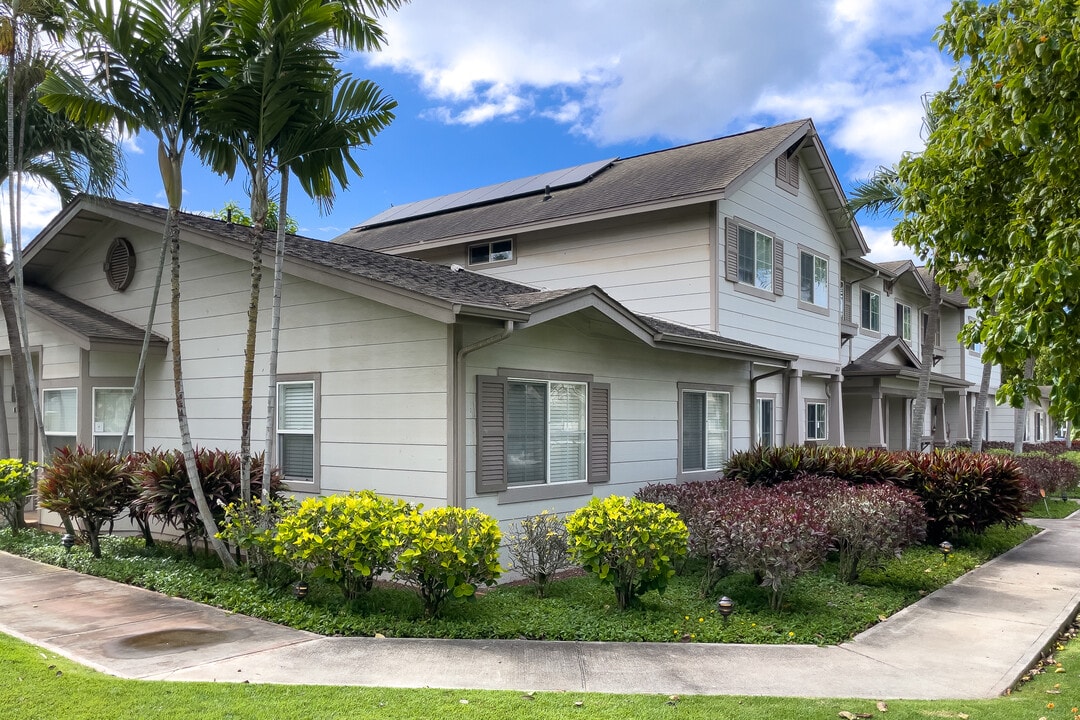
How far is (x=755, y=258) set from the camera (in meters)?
16.1

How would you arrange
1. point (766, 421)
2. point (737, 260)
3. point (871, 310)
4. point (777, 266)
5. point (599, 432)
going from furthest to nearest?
point (871, 310)
point (777, 266)
point (766, 421)
point (737, 260)
point (599, 432)

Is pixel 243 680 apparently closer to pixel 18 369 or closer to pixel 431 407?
pixel 431 407

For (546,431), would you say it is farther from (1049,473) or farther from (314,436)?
(1049,473)

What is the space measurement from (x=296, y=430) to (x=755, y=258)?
32.2 feet

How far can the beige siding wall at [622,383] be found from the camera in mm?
9492

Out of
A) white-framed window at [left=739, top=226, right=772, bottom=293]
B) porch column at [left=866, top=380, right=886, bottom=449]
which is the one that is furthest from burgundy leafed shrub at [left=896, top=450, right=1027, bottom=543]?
porch column at [left=866, top=380, right=886, bottom=449]

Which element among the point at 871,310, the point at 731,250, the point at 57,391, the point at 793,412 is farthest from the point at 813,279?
the point at 57,391

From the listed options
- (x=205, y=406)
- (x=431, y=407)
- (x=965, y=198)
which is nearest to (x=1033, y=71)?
(x=965, y=198)

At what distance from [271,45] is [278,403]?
4.63 meters

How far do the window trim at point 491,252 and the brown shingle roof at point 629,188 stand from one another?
0.35m

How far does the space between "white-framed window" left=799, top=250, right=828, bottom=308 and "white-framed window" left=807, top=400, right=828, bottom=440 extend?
2392mm

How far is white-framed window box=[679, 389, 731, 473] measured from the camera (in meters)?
13.5

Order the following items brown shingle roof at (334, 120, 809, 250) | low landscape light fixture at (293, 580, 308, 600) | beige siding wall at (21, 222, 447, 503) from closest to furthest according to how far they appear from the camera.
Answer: low landscape light fixture at (293, 580, 308, 600) → beige siding wall at (21, 222, 447, 503) → brown shingle roof at (334, 120, 809, 250)

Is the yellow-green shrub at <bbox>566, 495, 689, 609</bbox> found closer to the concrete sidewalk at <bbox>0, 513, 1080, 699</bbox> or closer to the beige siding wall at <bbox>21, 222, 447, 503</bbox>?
the concrete sidewalk at <bbox>0, 513, 1080, 699</bbox>
